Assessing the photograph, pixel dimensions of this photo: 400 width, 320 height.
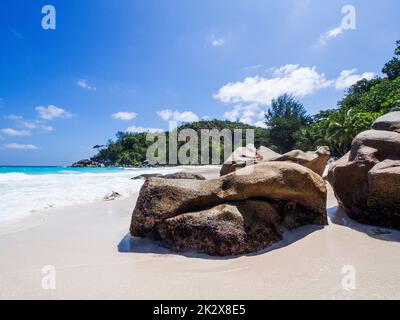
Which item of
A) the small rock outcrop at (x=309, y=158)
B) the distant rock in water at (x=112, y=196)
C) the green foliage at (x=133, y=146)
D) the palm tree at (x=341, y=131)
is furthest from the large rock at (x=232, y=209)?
the green foliage at (x=133, y=146)

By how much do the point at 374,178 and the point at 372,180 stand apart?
61 mm

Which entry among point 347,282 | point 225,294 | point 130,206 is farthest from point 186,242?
point 130,206

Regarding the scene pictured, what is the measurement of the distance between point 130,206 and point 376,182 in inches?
216

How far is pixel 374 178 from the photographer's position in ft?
12.1

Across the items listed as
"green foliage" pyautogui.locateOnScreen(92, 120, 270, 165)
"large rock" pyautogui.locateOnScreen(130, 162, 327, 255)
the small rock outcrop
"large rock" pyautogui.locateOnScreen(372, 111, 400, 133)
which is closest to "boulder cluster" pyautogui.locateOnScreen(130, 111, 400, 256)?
"large rock" pyautogui.locateOnScreen(130, 162, 327, 255)

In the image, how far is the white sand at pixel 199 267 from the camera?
2.28m

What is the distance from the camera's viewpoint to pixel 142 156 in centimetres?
6644

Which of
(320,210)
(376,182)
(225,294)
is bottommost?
(225,294)

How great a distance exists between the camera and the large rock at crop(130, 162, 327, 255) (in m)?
3.19

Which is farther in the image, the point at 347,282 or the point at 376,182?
the point at 376,182

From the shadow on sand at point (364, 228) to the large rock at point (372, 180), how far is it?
0.11 m

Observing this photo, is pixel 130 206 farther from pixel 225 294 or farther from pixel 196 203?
pixel 225 294

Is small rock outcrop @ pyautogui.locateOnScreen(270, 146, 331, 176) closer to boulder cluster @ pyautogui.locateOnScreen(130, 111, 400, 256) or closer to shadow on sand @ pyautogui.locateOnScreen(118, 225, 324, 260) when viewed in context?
boulder cluster @ pyautogui.locateOnScreen(130, 111, 400, 256)

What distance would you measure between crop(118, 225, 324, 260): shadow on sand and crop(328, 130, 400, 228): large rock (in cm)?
91
